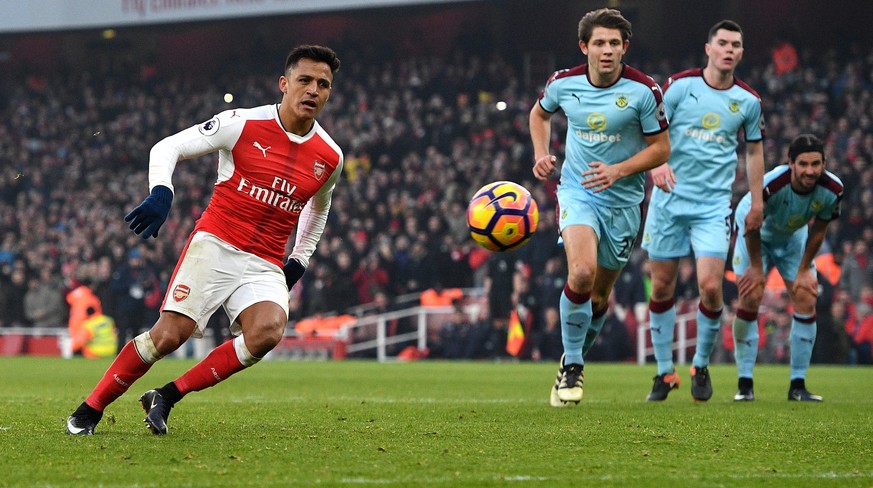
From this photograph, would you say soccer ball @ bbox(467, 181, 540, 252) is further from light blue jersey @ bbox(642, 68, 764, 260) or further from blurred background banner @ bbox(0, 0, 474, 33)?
blurred background banner @ bbox(0, 0, 474, 33)

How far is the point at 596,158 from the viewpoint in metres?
7.96

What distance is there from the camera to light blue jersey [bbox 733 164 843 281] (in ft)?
29.2

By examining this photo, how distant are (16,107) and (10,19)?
14.8ft

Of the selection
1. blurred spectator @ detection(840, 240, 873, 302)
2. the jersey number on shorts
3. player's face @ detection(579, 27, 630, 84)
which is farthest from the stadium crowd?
player's face @ detection(579, 27, 630, 84)

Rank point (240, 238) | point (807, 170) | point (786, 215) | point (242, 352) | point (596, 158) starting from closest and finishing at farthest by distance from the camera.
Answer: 1. point (242, 352)
2. point (240, 238)
3. point (596, 158)
4. point (807, 170)
5. point (786, 215)

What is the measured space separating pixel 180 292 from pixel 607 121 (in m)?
3.25

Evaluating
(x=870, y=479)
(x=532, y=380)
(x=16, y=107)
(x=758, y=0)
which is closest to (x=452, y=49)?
(x=758, y=0)

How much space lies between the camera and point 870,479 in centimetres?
443

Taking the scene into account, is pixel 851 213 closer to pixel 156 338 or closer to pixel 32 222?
pixel 156 338

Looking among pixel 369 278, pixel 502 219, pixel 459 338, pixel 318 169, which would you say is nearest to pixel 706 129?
pixel 502 219

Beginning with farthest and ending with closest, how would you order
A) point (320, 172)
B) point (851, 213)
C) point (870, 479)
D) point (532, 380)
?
point (851, 213) < point (532, 380) < point (320, 172) < point (870, 479)

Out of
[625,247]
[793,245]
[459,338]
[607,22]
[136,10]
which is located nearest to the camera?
[607,22]

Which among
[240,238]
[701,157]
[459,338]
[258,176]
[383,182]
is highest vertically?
[383,182]

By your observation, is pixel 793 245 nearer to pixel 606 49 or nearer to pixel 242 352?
pixel 606 49
